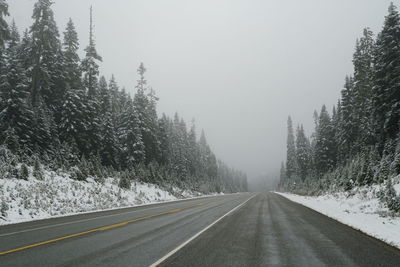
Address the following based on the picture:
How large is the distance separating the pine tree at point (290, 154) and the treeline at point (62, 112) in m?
48.7

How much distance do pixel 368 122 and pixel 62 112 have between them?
37783mm

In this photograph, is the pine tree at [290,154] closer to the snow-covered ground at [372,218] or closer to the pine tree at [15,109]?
the snow-covered ground at [372,218]

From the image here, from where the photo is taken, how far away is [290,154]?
92.6m

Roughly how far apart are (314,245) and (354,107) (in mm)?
40576

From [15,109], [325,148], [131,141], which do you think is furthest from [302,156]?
[15,109]

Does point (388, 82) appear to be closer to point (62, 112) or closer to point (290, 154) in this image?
point (62, 112)

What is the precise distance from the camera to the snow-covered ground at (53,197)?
14.2 metres

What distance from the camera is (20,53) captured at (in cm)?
3772

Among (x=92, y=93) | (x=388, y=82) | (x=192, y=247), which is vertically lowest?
(x=192, y=247)

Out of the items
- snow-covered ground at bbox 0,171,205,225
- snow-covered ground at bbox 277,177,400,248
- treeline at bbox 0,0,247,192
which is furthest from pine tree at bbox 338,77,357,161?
snow-covered ground at bbox 0,171,205,225

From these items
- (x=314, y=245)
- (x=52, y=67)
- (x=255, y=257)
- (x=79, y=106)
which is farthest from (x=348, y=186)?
(x=52, y=67)

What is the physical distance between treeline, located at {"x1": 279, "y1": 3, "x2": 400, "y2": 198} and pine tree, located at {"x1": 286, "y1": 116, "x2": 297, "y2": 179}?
12422mm

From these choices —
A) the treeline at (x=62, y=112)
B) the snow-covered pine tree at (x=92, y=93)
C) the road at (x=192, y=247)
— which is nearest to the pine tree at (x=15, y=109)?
the treeline at (x=62, y=112)

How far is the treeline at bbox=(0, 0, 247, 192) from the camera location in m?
25.4
